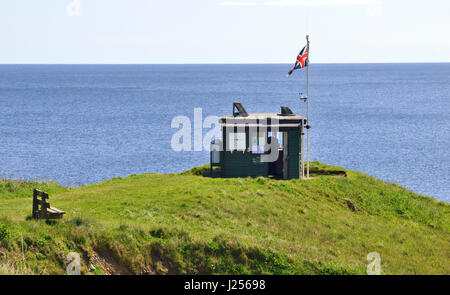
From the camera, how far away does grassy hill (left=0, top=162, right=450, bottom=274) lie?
62.6 feet

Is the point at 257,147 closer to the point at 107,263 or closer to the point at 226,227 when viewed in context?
the point at 226,227

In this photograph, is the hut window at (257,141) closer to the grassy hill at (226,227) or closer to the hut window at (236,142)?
the hut window at (236,142)

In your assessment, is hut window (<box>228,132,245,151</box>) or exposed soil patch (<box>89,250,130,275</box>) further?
hut window (<box>228,132,245,151</box>)

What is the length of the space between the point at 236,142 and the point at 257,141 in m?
1.31

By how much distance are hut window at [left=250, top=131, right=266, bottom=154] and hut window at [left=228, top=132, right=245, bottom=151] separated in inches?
22.5

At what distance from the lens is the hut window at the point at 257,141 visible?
103ft

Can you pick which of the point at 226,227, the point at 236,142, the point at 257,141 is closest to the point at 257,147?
the point at 257,141

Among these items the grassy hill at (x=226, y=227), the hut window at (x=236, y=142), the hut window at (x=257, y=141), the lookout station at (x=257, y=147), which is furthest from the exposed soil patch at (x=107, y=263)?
the hut window at (x=257, y=141)

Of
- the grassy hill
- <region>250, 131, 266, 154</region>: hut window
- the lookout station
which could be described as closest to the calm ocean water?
the grassy hill

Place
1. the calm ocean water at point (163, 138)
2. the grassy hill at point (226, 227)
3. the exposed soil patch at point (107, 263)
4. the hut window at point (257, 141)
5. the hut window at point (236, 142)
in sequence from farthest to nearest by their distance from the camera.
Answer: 1. the calm ocean water at point (163, 138)
2. the hut window at point (257, 141)
3. the hut window at point (236, 142)
4. the grassy hill at point (226, 227)
5. the exposed soil patch at point (107, 263)

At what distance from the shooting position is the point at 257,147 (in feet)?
104

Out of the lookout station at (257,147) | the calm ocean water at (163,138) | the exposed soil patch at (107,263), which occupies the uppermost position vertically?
the lookout station at (257,147)

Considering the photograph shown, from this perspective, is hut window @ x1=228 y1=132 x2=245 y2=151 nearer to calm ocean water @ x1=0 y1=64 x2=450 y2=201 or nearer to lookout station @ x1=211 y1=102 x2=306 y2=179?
lookout station @ x1=211 y1=102 x2=306 y2=179
